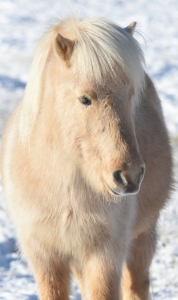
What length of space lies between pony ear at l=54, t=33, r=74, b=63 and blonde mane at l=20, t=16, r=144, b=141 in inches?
1.1

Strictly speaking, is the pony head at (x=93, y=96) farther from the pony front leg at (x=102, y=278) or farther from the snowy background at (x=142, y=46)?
the pony front leg at (x=102, y=278)

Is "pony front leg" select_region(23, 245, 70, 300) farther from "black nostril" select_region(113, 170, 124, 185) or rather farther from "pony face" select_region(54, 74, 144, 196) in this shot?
"black nostril" select_region(113, 170, 124, 185)

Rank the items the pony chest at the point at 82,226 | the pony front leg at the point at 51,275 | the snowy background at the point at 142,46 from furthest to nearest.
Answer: the snowy background at the point at 142,46 < the pony front leg at the point at 51,275 < the pony chest at the point at 82,226

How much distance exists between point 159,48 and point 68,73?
913 cm

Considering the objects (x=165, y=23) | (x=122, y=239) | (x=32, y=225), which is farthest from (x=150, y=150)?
(x=165, y=23)

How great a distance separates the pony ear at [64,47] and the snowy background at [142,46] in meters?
0.51

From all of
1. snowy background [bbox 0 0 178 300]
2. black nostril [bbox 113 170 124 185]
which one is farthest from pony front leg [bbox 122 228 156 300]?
black nostril [bbox 113 170 124 185]

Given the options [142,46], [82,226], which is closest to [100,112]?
[82,226]

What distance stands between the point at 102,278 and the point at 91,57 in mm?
1432

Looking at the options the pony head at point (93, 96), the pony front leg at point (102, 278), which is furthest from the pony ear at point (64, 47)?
the pony front leg at point (102, 278)

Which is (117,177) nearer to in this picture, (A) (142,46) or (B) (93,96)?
(B) (93,96)

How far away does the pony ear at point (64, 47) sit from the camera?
3.22 m

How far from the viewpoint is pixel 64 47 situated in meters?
3.24

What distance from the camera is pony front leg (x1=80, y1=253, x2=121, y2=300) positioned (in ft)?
12.1
